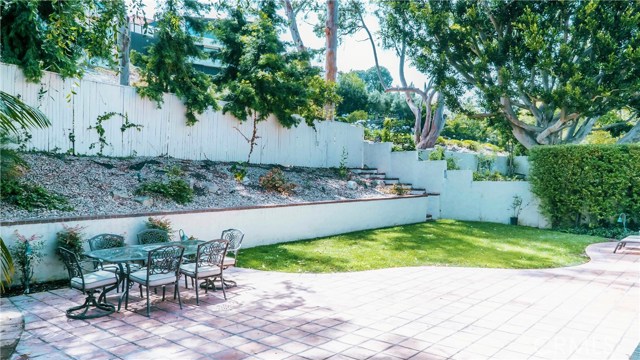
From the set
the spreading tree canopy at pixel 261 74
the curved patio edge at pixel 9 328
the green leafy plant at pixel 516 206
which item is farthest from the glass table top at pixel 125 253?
the green leafy plant at pixel 516 206

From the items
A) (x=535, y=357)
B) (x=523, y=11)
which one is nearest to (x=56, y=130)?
(x=535, y=357)

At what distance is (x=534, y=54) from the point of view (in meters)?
14.6

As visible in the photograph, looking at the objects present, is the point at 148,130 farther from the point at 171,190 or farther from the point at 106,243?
the point at 106,243

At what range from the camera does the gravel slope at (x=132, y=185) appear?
26.0 ft

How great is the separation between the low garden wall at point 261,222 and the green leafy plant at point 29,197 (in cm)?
68

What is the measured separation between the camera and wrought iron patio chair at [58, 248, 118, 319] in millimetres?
5273

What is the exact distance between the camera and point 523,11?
14594 mm

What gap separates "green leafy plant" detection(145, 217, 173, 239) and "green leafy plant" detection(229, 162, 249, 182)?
361 cm

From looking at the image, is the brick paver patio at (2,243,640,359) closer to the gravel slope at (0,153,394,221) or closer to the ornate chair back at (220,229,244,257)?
the ornate chair back at (220,229,244,257)

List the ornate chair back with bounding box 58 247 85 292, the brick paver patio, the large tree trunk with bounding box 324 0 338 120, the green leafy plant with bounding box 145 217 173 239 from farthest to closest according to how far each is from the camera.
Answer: the large tree trunk with bounding box 324 0 338 120, the green leafy plant with bounding box 145 217 173 239, the ornate chair back with bounding box 58 247 85 292, the brick paver patio

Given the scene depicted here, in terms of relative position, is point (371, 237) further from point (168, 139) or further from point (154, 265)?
point (154, 265)

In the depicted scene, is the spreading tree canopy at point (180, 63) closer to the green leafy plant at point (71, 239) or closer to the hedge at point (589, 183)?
the green leafy plant at point (71, 239)

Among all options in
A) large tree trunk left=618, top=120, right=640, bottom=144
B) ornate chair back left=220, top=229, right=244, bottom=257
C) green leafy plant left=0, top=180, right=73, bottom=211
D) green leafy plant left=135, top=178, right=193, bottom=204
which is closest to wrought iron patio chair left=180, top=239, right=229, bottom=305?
ornate chair back left=220, top=229, right=244, bottom=257

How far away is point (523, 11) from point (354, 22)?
10230mm
